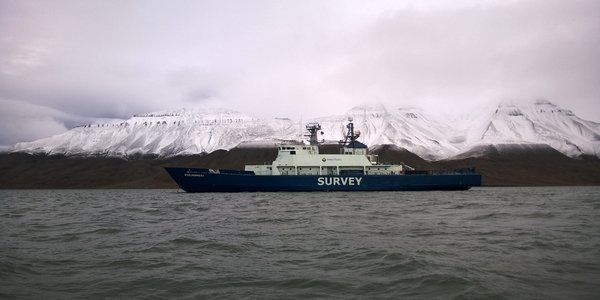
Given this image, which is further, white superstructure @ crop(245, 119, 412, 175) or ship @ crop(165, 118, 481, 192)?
white superstructure @ crop(245, 119, 412, 175)

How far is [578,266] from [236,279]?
8510 millimetres

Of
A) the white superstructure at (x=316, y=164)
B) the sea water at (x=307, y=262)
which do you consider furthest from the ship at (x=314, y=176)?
the sea water at (x=307, y=262)

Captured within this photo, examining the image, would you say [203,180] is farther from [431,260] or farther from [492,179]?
[492,179]

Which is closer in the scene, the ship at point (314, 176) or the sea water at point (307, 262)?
the sea water at point (307, 262)

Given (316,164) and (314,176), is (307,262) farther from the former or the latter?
(316,164)

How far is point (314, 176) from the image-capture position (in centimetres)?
6116

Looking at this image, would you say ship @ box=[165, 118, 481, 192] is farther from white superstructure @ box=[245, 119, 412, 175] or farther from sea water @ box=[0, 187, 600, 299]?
sea water @ box=[0, 187, 600, 299]

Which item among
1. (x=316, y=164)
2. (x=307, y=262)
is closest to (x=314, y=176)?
(x=316, y=164)

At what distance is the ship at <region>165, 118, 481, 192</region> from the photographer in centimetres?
6078

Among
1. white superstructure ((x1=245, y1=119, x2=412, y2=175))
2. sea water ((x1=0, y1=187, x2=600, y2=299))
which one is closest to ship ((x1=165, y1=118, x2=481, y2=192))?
white superstructure ((x1=245, y1=119, x2=412, y2=175))

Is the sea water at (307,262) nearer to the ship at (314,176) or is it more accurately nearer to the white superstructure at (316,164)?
the ship at (314,176)

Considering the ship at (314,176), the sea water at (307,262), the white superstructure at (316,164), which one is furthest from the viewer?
the white superstructure at (316,164)

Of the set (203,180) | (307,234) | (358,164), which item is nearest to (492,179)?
(358,164)

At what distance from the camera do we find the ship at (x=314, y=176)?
60.8m
